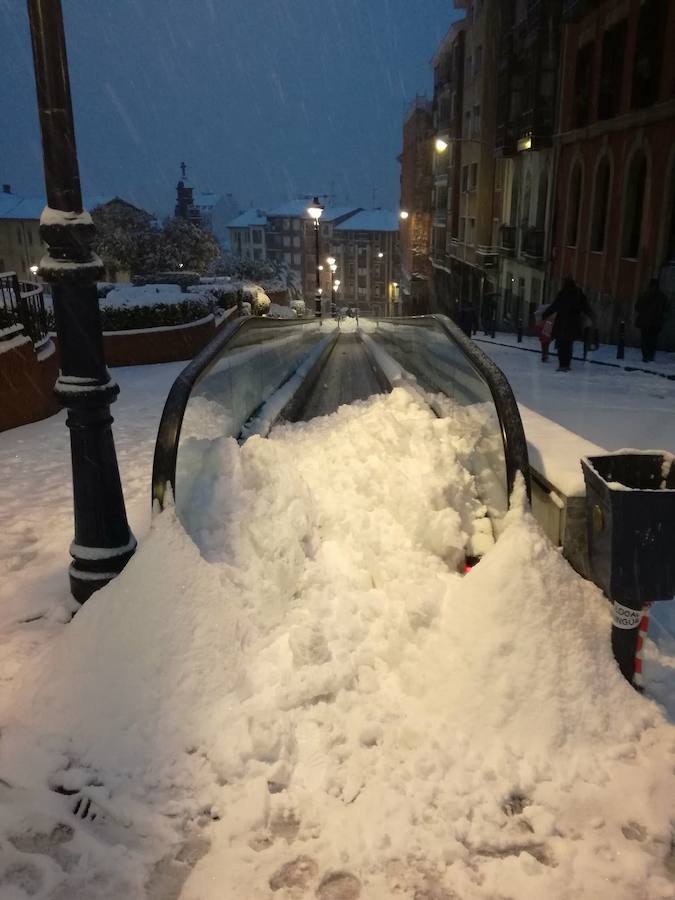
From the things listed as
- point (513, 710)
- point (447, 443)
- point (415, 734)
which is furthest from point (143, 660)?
point (447, 443)

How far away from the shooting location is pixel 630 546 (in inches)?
123

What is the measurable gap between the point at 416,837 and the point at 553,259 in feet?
79.1

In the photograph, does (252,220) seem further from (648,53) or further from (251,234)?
(648,53)

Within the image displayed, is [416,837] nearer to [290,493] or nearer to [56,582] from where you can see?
[290,493]

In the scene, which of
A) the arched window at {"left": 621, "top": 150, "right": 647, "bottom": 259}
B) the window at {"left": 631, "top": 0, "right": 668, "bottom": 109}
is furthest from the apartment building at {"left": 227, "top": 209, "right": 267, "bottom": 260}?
the arched window at {"left": 621, "top": 150, "right": 647, "bottom": 259}

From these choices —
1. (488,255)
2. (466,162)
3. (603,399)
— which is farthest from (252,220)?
(603,399)

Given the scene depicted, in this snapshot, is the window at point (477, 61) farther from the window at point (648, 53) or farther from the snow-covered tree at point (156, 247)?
the window at point (648, 53)

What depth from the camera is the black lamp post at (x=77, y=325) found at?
3855 mm

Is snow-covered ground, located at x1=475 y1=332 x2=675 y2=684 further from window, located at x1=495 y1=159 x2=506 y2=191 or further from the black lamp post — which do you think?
window, located at x1=495 y1=159 x2=506 y2=191

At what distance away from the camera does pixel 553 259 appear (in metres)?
24.1

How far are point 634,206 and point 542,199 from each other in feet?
27.4

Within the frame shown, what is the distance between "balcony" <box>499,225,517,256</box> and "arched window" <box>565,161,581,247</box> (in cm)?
591

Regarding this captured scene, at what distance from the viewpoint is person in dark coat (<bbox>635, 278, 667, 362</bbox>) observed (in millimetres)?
12875

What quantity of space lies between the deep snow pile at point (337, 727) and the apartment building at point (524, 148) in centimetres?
1994
